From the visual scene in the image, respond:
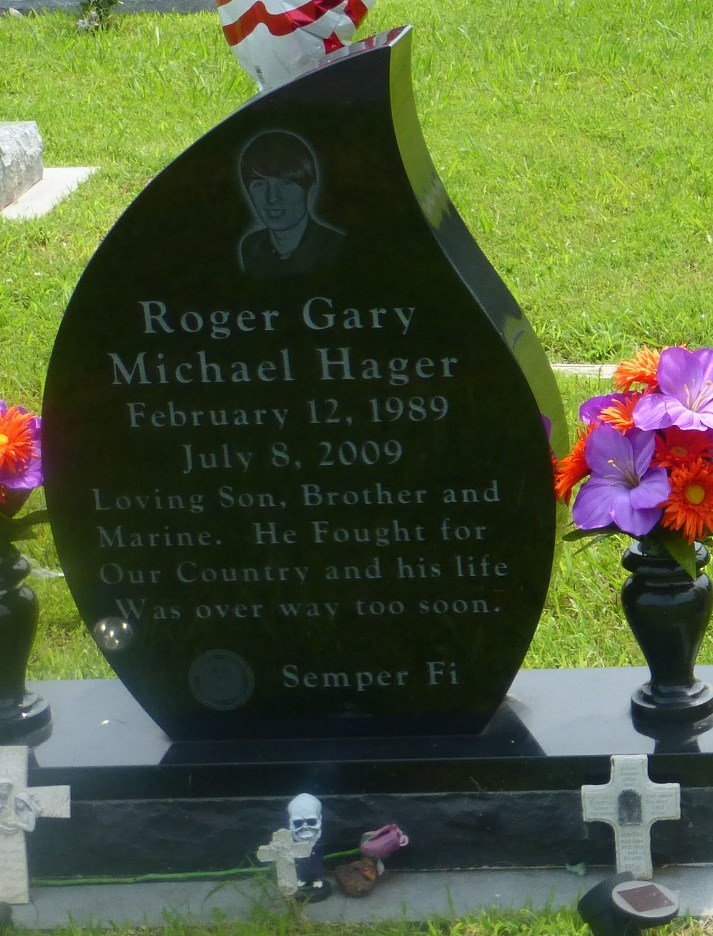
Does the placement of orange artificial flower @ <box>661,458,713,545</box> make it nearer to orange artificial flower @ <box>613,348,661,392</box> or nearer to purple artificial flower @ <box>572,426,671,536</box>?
purple artificial flower @ <box>572,426,671,536</box>

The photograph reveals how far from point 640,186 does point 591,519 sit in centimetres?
423

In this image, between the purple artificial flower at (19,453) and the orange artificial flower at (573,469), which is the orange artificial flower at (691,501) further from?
the purple artificial flower at (19,453)

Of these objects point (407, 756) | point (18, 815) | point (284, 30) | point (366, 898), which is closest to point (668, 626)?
point (407, 756)

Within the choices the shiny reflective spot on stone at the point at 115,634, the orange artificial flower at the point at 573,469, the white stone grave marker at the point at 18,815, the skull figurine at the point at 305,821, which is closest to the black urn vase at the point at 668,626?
the orange artificial flower at the point at 573,469

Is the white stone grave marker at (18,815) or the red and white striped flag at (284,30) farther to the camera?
the red and white striped flag at (284,30)

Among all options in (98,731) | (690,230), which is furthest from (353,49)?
(690,230)

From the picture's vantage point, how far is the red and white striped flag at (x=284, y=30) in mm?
4551

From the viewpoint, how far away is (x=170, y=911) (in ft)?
8.36

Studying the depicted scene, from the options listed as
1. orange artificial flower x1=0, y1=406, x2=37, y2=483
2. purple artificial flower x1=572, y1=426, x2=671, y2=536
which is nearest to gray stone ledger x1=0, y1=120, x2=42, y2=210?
orange artificial flower x1=0, y1=406, x2=37, y2=483

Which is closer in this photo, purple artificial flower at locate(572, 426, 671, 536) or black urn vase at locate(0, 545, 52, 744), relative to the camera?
purple artificial flower at locate(572, 426, 671, 536)

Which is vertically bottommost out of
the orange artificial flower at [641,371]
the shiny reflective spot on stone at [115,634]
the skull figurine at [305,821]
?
the skull figurine at [305,821]

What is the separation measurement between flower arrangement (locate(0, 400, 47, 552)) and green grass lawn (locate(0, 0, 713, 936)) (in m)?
0.78

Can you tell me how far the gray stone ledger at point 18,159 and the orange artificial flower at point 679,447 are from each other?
182 inches

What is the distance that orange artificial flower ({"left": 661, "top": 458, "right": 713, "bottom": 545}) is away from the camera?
7.99 ft
